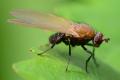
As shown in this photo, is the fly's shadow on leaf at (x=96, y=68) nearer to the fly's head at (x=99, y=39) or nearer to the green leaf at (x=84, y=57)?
the green leaf at (x=84, y=57)

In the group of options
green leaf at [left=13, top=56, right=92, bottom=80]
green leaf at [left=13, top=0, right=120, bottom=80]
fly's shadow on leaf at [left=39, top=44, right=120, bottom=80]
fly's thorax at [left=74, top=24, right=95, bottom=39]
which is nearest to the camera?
green leaf at [left=13, top=56, right=92, bottom=80]

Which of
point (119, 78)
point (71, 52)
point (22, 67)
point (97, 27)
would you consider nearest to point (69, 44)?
point (71, 52)

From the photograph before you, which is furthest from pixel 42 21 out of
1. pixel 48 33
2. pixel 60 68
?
pixel 60 68

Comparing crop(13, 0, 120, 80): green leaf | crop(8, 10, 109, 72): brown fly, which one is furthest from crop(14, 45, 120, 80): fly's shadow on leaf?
crop(8, 10, 109, 72): brown fly

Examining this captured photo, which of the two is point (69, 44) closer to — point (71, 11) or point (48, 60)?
point (71, 11)

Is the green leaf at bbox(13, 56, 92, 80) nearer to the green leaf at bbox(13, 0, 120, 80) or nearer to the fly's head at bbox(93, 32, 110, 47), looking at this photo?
the green leaf at bbox(13, 0, 120, 80)

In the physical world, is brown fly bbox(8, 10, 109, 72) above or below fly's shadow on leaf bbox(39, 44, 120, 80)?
above

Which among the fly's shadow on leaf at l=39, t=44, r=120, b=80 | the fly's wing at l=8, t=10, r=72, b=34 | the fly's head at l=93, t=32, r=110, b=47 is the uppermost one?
the fly's wing at l=8, t=10, r=72, b=34
